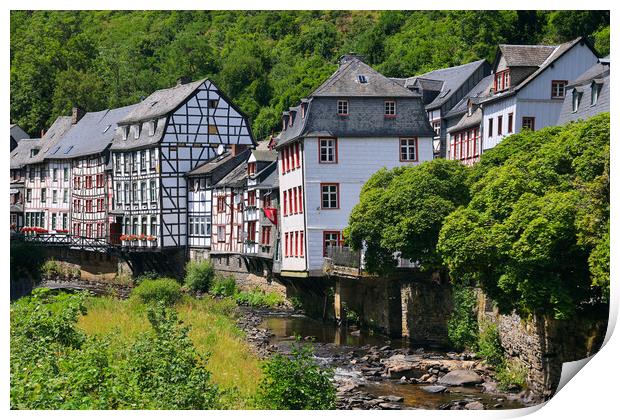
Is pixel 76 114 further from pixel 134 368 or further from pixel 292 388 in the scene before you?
pixel 292 388

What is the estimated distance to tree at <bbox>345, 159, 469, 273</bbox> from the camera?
114 feet

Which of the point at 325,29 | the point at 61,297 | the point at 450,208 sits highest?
the point at 325,29

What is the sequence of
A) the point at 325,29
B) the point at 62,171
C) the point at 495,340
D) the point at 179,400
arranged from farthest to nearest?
the point at 62,171 → the point at 325,29 → the point at 495,340 → the point at 179,400

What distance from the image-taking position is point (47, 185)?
34.1 metres

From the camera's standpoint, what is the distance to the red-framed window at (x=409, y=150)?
3750 centimetres

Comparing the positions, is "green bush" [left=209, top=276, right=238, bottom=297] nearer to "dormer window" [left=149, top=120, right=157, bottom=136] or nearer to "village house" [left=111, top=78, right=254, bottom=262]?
"village house" [left=111, top=78, right=254, bottom=262]

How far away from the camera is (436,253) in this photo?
34.3 metres

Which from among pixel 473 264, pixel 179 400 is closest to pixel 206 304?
pixel 473 264

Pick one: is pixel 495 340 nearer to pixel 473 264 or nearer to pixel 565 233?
pixel 473 264

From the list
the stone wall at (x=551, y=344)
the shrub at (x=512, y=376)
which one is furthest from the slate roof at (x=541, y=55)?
the shrub at (x=512, y=376)

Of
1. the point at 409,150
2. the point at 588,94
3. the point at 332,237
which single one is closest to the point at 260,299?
the point at 332,237

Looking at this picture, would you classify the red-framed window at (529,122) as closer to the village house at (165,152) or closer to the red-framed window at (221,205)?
the village house at (165,152)

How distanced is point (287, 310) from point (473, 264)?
1544 cm

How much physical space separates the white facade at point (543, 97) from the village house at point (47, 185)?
557 inches
